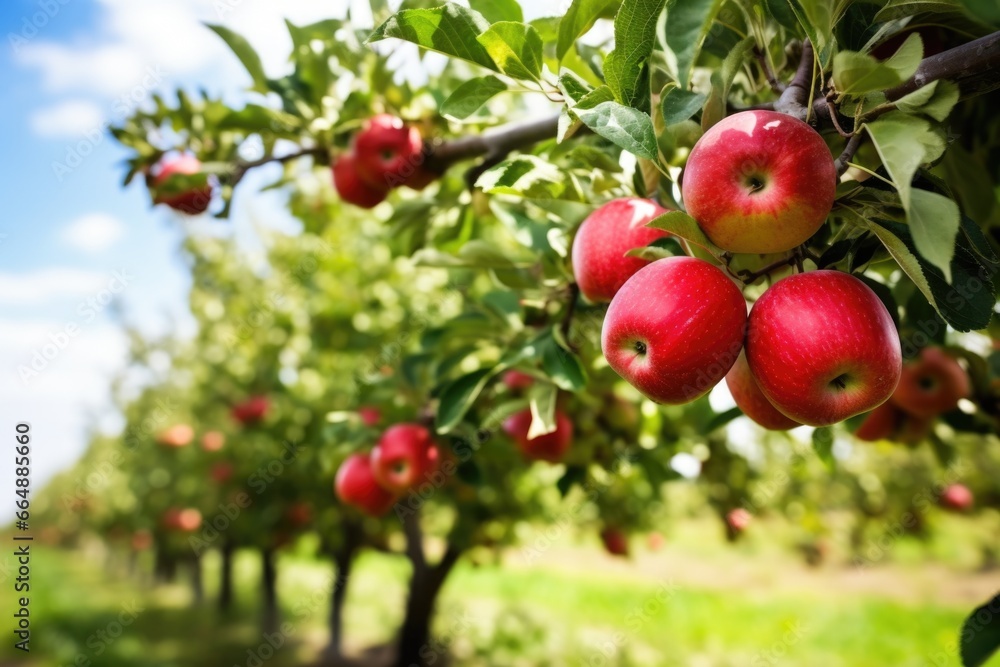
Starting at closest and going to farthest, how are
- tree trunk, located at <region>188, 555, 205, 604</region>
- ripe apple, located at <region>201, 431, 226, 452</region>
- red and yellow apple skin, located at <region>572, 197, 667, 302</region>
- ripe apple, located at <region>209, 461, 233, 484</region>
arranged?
red and yellow apple skin, located at <region>572, 197, 667, 302</region>, ripe apple, located at <region>209, 461, 233, 484</region>, ripe apple, located at <region>201, 431, 226, 452</region>, tree trunk, located at <region>188, 555, 205, 604</region>

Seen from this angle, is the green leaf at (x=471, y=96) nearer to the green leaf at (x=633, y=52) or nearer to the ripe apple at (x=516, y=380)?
the green leaf at (x=633, y=52)

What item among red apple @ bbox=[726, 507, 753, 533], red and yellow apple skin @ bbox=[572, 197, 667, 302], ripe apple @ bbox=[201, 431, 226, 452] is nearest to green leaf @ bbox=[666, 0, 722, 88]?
red and yellow apple skin @ bbox=[572, 197, 667, 302]

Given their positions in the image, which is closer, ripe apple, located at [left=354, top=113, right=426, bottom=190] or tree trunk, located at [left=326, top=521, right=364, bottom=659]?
ripe apple, located at [left=354, top=113, right=426, bottom=190]

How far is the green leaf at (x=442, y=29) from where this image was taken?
3.12 ft

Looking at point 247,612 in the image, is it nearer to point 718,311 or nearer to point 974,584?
point 974,584

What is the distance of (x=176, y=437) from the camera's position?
755 centimetres

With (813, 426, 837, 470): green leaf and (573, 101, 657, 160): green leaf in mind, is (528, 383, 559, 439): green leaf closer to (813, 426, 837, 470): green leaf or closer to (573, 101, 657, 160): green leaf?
(813, 426, 837, 470): green leaf

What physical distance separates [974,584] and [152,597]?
54.1ft

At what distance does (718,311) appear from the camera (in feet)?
2.68

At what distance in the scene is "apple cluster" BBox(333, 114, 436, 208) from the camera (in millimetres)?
1789

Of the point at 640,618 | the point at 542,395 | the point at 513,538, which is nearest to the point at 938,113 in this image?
the point at 542,395

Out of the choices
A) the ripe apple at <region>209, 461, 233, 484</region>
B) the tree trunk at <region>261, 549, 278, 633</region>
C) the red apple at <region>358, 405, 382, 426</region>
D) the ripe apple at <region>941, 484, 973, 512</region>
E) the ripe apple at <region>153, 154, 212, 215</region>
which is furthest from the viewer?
the tree trunk at <region>261, 549, 278, 633</region>

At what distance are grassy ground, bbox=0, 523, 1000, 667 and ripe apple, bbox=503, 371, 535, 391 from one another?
8.66 ft

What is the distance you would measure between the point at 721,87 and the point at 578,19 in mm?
292
